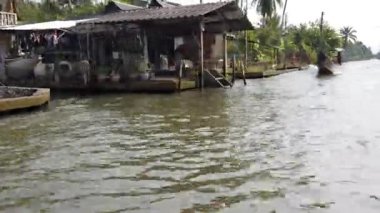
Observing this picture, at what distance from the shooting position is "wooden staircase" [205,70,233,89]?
23.3 meters

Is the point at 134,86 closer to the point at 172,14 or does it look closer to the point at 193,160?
the point at 172,14

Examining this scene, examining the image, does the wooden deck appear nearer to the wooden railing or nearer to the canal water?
the canal water

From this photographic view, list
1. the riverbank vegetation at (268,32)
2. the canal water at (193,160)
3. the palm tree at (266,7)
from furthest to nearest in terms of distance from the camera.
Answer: the palm tree at (266,7)
the riverbank vegetation at (268,32)
the canal water at (193,160)

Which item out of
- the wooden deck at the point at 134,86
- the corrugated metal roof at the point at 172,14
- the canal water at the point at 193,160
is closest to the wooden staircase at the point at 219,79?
the wooden deck at the point at 134,86

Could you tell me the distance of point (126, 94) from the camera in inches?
825

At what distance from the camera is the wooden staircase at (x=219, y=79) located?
2330 cm

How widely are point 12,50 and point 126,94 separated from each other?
963cm

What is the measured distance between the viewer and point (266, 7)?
5350 centimetres

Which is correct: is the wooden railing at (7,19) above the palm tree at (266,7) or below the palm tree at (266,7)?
below

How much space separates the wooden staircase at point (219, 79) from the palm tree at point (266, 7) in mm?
30829

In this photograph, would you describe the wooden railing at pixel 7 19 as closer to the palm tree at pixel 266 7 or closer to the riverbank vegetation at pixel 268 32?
the riverbank vegetation at pixel 268 32

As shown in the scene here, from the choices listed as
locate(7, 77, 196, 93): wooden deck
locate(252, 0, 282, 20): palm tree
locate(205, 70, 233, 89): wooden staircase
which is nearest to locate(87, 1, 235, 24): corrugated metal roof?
locate(7, 77, 196, 93): wooden deck

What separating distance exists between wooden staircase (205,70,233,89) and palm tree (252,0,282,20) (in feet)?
101

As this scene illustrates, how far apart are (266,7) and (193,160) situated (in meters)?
47.6
